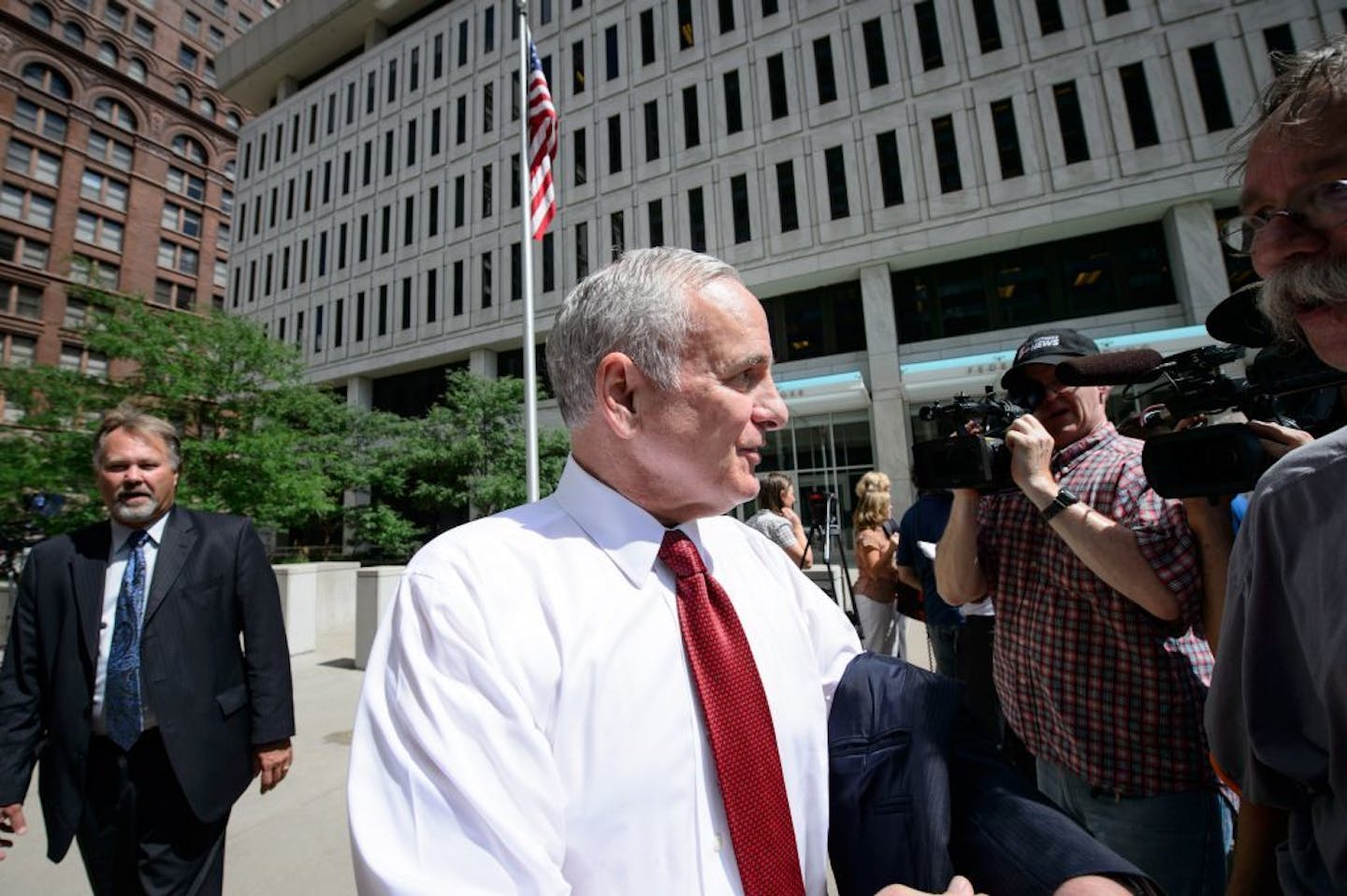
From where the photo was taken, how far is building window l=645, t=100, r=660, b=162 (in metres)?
19.5

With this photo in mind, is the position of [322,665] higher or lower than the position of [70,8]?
lower

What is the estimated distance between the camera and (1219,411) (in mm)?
1460

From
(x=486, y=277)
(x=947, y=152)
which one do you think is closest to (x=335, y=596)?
(x=486, y=277)

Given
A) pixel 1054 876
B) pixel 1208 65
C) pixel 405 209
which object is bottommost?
pixel 1054 876

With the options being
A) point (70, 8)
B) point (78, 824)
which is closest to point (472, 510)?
point (78, 824)

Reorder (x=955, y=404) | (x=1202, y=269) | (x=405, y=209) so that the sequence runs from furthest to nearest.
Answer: (x=405, y=209) → (x=1202, y=269) → (x=955, y=404)

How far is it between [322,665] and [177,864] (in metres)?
6.05

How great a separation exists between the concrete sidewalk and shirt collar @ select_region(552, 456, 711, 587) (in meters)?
3.00

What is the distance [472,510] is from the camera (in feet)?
58.9

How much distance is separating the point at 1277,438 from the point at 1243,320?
295mm

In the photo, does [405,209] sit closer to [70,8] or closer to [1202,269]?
[1202,269]

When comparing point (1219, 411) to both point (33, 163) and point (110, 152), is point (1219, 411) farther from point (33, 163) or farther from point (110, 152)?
point (110, 152)

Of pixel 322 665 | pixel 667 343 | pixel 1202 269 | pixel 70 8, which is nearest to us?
pixel 667 343

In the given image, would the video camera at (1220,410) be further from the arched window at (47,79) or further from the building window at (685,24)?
the arched window at (47,79)
